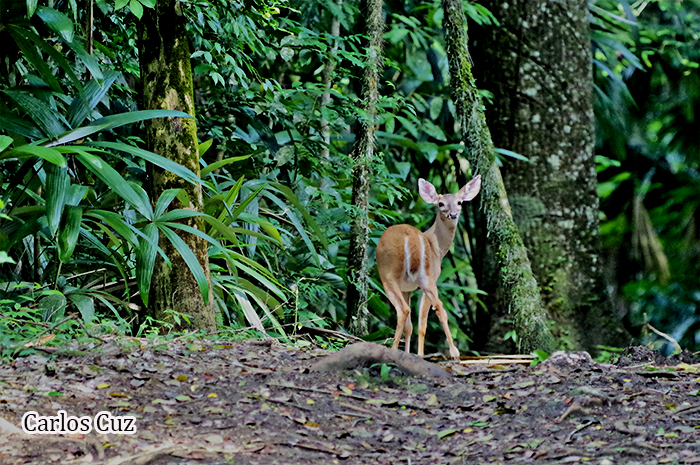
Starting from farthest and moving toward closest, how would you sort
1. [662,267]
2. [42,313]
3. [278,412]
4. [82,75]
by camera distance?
1. [662,267]
2. [82,75]
3. [42,313]
4. [278,412]

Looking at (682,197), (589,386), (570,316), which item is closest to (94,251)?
(589,386)

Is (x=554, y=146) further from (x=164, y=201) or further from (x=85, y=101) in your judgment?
(x=85, y=101)

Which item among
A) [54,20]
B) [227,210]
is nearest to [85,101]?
[54,20]

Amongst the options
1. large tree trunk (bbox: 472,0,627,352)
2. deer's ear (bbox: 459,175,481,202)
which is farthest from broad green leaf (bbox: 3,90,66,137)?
large tree trunk (bbox: 472,0,627,352)

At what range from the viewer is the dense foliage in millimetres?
4125

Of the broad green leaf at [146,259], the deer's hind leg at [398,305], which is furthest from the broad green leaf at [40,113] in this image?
the deer's hind leg at [398,305]

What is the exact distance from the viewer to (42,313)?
4.13 metres

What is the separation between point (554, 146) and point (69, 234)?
390 centimetres

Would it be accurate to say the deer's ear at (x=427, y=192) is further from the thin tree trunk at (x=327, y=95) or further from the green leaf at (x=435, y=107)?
the green leaf at (x=435, y=107)

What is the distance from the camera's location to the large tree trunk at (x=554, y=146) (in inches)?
232

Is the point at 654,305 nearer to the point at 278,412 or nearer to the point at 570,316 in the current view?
the point at 570,316

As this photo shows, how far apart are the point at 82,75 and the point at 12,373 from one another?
3.15 m

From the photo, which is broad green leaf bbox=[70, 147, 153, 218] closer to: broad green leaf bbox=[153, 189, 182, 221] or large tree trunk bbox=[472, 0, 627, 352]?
broad green leaf bbox=[153, 189, 182, 221]

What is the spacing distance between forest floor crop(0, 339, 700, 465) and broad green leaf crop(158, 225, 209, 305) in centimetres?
31
